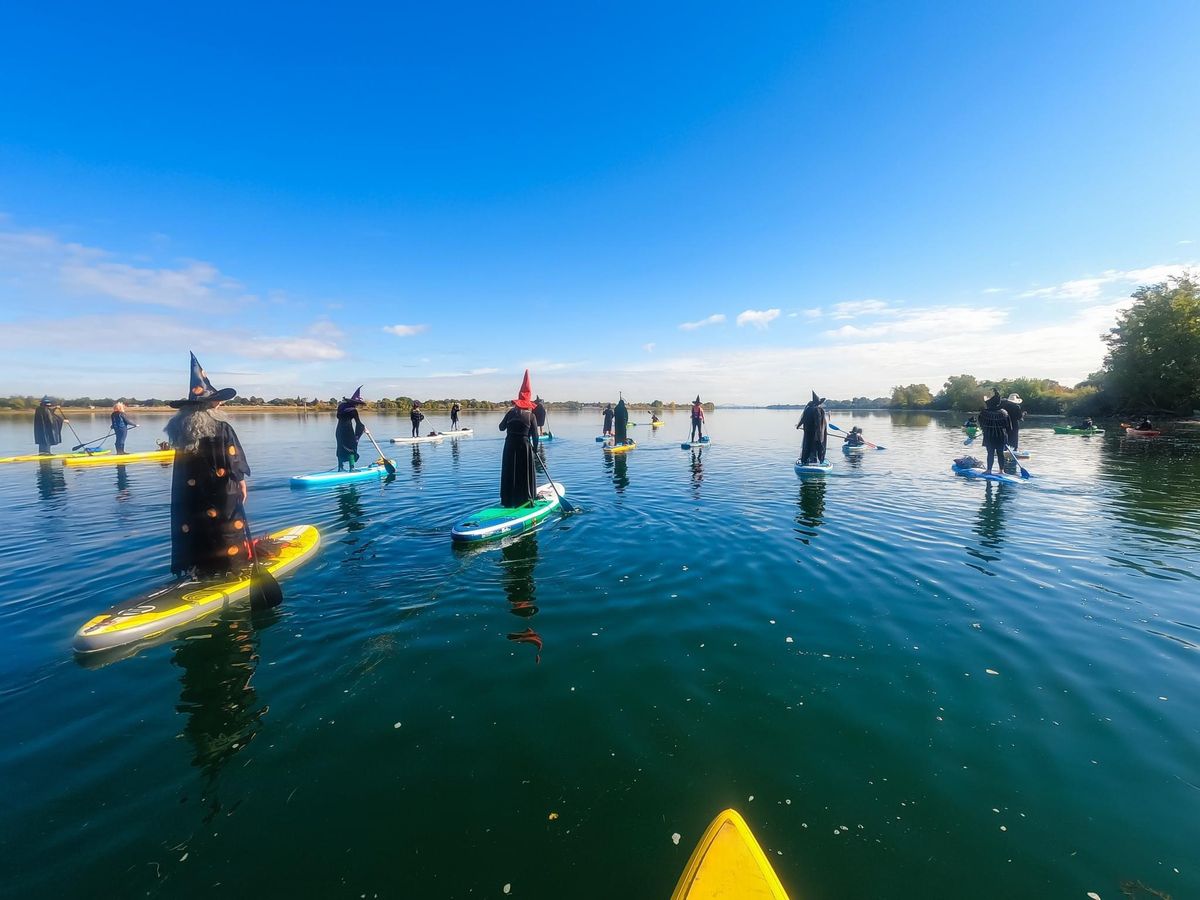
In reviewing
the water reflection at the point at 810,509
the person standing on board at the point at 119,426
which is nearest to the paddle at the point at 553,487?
the water reflection at the point at 810,509

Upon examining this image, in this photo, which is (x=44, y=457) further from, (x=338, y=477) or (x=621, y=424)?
(x=621, y=424)

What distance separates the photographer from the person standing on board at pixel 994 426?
17.3 meters

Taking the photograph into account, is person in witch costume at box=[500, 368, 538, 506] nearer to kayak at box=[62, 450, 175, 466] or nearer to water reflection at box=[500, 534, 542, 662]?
water reflection at box=[500, 534, 542, 662]

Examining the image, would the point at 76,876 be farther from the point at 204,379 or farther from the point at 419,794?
the point at 204,379

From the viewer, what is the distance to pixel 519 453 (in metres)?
11.0

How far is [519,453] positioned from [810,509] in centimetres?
842

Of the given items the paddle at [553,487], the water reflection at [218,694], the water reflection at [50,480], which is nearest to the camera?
the water reflection at [218,694]

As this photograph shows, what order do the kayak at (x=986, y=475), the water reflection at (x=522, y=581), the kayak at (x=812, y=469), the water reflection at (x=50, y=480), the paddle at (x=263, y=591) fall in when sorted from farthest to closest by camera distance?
1. the kayak at (x=812, y=469)
2. the kayak at (x=986, y=475)
3. the water reflection at (x=50, y=480)
4. the paddle at (x=263, y=591)
5. the water reflection at (x=522, y=581)

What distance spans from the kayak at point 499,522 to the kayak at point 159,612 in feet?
11.4

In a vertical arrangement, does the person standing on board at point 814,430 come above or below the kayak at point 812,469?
above

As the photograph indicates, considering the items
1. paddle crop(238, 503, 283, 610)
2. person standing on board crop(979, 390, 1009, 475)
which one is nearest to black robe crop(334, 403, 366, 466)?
paddle crop(238, 503, 283, 610)

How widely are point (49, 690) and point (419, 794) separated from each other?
473 cm

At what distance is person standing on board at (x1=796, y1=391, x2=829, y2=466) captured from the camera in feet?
59.5

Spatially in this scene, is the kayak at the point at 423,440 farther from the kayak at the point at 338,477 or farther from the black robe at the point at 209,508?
the black robe at the point at 209,508
